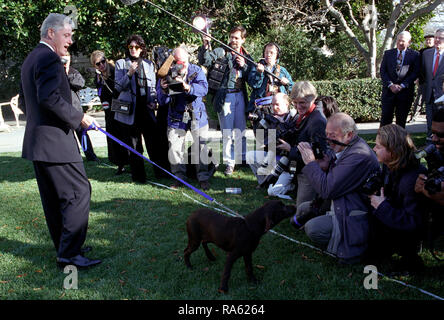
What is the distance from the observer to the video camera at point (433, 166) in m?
3.00

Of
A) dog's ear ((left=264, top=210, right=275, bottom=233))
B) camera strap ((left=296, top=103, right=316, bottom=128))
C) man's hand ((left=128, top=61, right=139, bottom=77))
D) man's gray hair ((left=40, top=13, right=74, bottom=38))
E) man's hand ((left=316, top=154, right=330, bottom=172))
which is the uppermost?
man's hand ((left=128, top=61, right=139, bottom=77))

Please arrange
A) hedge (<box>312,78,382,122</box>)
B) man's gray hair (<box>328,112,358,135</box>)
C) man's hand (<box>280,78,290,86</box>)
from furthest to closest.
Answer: hedge (<box>312,78,382,122</box>) → man's hand (<box>280,78,290,86</box>) → man's gray hair (<box>328,112,358,135</box>)

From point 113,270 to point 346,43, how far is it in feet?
57.2

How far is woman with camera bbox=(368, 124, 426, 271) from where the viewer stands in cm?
339

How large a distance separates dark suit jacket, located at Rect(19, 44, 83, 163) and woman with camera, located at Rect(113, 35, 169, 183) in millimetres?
3079

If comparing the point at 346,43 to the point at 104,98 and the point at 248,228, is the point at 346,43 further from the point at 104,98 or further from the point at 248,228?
the point at 248,228

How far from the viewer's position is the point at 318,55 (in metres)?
17.7

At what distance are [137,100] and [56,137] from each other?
335cm

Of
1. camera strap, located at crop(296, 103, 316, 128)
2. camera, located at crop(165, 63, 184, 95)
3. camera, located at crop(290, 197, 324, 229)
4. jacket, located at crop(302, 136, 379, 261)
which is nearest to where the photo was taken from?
jacket, located at crop(302, 136, 379, 261)

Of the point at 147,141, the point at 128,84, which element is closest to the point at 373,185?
the point at 147,141

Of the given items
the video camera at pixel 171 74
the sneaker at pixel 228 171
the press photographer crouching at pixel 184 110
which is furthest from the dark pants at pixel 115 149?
the sneaker at pixel 228 171

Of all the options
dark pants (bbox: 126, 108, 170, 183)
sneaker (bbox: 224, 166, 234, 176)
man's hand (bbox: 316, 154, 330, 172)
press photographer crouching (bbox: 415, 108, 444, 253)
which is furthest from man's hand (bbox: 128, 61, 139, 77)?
press photographer crouching (bbox: 415, 108, 444, 253)

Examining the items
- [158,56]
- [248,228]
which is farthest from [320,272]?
[158,56]

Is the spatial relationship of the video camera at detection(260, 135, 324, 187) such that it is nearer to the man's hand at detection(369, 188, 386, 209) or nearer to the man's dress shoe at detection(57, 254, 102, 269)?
the man's hand at detection(369, 188, 386, 209)
